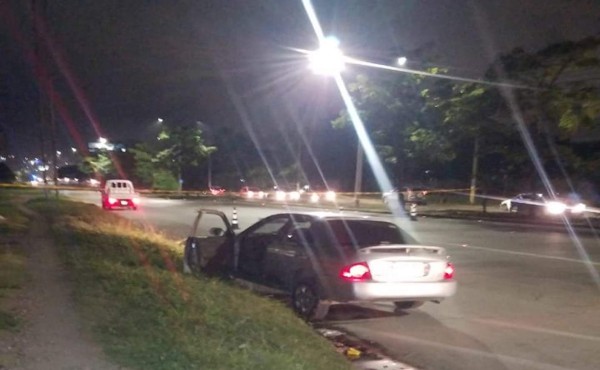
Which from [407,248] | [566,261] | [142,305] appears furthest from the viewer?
[566,261]

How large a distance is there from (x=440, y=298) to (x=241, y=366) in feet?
15.3

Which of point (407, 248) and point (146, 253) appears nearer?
point (407, 248)

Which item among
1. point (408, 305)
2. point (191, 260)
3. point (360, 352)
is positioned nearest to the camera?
point (360, 352)

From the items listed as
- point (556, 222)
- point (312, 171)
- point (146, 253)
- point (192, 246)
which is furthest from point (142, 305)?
point (312, 171)

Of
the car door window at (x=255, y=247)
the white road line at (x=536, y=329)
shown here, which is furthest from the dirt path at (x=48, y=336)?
the white road line at (x=536, y=329)

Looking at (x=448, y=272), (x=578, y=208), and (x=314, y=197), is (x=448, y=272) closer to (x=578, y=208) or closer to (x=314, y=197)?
(x=578, y=208)

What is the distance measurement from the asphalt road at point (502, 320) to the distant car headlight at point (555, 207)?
21.2m

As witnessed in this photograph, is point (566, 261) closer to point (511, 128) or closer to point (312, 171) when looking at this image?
point (511, 128)

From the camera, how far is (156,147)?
77.4 meters

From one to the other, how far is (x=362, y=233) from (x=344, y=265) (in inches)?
42.2

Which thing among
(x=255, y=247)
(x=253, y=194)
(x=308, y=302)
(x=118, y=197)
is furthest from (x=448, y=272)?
(x=253, y=194)

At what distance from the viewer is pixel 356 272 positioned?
9969 mm

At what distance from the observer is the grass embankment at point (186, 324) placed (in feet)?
22.0

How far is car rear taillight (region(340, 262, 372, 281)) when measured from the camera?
9.95m
